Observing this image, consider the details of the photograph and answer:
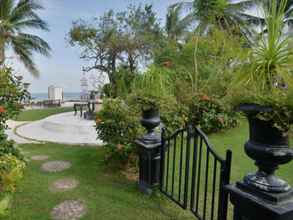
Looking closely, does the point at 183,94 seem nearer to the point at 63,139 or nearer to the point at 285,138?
the point at 63,139

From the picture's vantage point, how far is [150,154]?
125 inches

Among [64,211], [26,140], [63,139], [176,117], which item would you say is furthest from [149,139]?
[26,140]

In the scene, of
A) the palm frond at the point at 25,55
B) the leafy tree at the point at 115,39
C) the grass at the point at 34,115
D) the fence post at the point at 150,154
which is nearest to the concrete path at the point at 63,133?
the grass at the point at 34,115

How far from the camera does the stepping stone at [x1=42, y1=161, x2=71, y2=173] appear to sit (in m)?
4.25

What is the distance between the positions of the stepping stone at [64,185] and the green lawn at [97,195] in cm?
9

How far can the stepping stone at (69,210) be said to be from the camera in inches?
106

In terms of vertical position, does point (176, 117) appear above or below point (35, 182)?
above

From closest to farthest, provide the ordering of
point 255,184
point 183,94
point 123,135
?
1. point 255,184
2. point 123,135
3. point 183,94

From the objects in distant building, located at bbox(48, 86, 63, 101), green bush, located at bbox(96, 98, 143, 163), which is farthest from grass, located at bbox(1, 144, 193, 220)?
distant building, located at bbox(48, 86, 63, 101)

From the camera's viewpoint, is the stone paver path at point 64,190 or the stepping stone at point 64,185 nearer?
the stone paver path at point 64,190

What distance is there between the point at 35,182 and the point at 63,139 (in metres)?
3.65

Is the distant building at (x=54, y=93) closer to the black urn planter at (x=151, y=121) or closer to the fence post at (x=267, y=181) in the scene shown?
the black urn planter at (x=151, y=121)

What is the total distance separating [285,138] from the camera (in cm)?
150

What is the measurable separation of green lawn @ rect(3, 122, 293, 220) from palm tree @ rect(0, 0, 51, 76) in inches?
461
